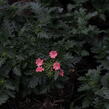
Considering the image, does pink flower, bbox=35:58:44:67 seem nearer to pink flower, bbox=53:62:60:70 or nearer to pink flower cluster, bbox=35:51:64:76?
pink flower cluster, bbox=35:51:64:76

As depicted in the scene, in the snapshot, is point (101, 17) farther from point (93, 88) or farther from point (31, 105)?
point (31, 105)

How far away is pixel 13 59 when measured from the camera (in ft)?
11.5

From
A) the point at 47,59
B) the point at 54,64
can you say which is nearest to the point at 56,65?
the point at 54,64

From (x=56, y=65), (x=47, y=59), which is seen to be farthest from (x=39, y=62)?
(x=56, y=65)

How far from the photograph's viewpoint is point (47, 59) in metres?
3.63

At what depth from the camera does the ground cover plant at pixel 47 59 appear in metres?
3.53

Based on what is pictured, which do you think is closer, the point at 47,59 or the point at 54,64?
the point at 54,64

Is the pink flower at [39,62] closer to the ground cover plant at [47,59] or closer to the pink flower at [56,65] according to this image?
the ground cover plant at [47,59]

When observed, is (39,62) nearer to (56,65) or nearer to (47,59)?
(47,59)

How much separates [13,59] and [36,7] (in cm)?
81

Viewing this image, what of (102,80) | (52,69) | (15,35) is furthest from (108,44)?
(15,35)

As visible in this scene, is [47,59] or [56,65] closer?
[56,65]

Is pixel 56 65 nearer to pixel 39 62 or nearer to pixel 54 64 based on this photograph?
pixel 54 64

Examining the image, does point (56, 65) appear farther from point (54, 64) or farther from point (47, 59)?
point (47, 59)
